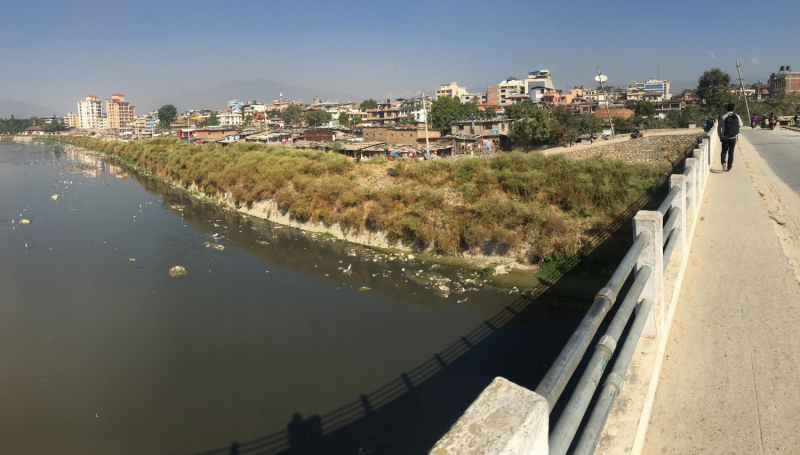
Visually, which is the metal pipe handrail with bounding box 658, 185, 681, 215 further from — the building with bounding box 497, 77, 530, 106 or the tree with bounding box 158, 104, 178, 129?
the tree with bounding box 158, 104, 178, 129

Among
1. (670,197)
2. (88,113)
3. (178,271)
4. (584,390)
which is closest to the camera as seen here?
(584,390)

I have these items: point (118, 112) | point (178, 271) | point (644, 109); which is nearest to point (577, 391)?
point (178, 271)

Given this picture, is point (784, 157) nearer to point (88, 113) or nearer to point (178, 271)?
point (178, 271)

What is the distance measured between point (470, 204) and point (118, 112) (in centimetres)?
15870

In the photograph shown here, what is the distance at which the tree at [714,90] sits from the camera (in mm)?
31375

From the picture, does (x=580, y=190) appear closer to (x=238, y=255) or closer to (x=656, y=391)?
(x=238, y=255)

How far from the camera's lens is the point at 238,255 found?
16.5 metres

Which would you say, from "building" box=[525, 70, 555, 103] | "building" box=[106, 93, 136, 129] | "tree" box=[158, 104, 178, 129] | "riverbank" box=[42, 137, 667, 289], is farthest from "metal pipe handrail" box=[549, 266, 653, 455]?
"building" box=[106, 93, 136, 129]

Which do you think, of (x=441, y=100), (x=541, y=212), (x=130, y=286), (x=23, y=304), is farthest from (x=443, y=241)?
(x=441, y=100)

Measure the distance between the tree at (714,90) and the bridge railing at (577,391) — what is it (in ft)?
114

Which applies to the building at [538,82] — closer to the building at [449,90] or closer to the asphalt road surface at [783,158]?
the building at [449,90]

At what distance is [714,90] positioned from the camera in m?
32.3

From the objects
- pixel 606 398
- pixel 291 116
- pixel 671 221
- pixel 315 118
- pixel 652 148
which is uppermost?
pixel 291 116

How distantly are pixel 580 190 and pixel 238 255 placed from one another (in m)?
11.4
